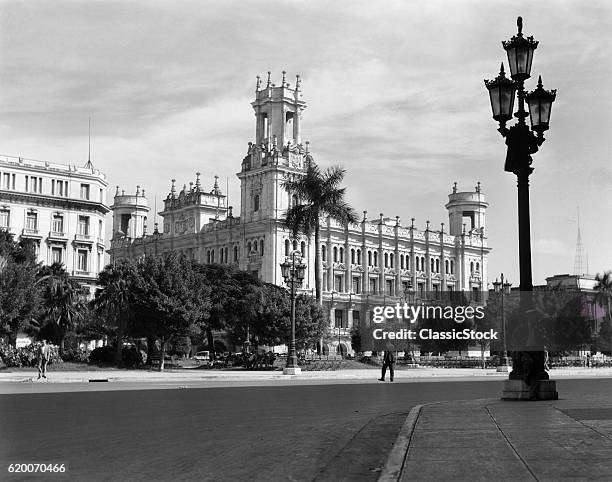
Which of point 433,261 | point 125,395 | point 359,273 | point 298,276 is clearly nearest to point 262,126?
point 359,273

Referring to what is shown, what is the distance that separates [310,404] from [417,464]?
37.3 feet

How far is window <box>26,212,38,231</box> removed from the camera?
3157 inches

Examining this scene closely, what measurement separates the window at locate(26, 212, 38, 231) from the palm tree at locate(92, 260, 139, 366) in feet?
109

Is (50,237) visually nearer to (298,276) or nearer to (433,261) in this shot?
(298,276)

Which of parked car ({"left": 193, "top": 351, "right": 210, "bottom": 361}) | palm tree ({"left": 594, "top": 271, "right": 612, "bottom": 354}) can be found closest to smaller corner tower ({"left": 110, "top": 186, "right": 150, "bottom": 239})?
parked car ({"left": 193, "top": 351, "right": 210, "bottom": 361})

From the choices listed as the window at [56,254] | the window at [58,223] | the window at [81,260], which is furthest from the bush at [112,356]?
the window at [81,260]

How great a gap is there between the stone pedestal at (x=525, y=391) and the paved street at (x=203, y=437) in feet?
7.17

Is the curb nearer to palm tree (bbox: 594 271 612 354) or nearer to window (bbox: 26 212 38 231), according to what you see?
window (bbox: 26 212 38 231)

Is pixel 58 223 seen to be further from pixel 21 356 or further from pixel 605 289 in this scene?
pixel 605 289

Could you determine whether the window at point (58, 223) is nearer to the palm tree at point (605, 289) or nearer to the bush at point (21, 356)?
the bush at point (21, 356)

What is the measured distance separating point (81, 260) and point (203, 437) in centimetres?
7540

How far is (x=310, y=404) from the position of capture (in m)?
18.8

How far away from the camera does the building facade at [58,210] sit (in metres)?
79.2

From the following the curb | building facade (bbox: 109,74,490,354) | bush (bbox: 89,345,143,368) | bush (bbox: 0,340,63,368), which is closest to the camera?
the curb
